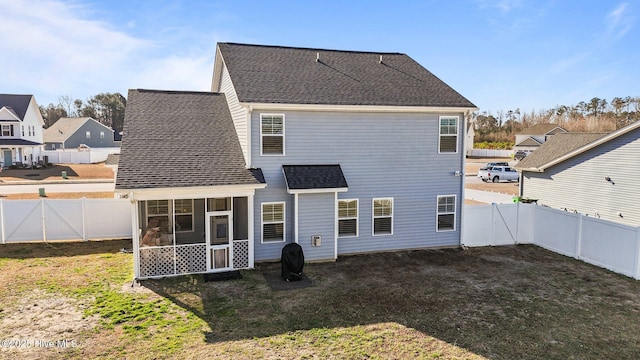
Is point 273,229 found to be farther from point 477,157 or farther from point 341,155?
point 477,157

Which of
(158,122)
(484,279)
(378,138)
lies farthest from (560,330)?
(158,122)

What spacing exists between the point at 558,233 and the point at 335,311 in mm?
10306

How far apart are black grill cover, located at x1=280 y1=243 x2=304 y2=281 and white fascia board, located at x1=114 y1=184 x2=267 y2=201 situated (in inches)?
89.5

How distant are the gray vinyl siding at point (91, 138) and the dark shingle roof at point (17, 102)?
1263 centimetres

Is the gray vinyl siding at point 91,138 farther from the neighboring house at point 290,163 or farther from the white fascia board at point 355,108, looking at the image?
the white fascia board at point 355,108

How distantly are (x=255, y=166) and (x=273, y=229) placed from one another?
223 cm

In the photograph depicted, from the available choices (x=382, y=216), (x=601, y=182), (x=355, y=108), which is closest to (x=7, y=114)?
(x=355, y=108)

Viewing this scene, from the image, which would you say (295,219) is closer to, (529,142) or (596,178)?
(596,178)

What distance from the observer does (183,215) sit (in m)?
15.5

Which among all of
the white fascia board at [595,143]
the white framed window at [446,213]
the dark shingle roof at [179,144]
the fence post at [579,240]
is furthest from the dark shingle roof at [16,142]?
the fence post at [579,240]

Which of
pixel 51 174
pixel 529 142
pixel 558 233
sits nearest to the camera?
pixel 558 233

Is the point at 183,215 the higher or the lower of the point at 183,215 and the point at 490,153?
the lower

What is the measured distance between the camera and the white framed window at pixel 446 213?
15688mm

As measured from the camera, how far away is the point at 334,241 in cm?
1411
